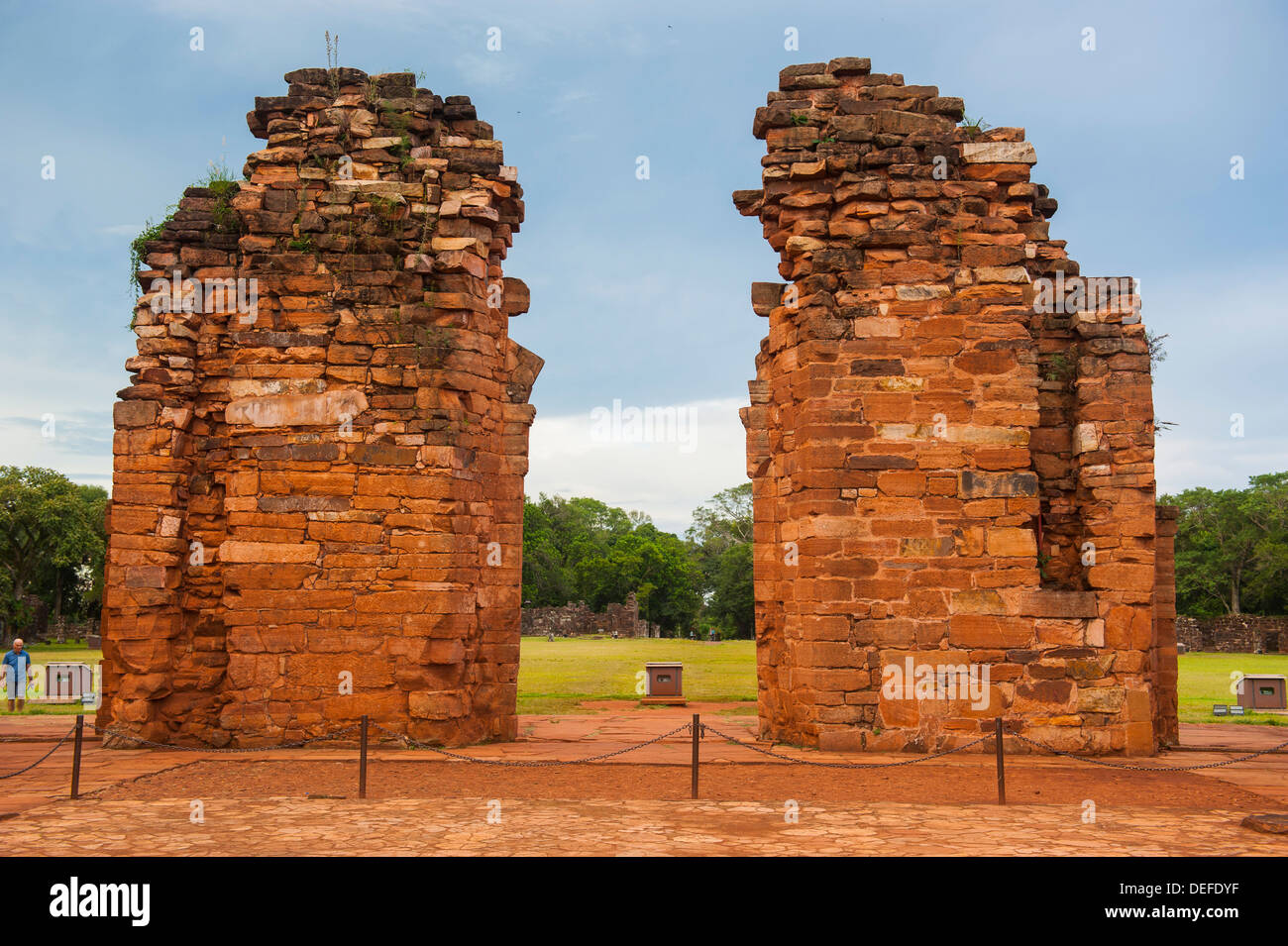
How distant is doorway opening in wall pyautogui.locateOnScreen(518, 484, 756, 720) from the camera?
28.9m

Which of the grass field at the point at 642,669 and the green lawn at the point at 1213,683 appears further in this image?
the grass field at the point at 642,669

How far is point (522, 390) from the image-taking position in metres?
11.5

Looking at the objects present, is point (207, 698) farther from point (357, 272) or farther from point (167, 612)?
point (357, 272)

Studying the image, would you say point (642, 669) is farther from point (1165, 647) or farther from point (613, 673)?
point (1165, 647)

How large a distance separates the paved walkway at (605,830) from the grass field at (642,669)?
320 inches

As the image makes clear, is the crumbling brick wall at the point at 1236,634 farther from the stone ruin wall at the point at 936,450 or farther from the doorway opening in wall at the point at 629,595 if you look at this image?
the stone ruin wall at the point at 936,450

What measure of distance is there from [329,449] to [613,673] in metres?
15.0

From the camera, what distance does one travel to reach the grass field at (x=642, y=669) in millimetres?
16656

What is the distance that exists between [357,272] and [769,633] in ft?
20.6

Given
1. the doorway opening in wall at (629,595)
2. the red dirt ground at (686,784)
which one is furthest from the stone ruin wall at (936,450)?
the doorway opening in wall at (629,595)

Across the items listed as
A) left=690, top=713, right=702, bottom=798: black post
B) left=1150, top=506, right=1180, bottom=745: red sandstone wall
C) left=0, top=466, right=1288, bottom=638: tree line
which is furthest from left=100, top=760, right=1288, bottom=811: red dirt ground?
left=0, top=466, right=1288, bottom=638: tree line

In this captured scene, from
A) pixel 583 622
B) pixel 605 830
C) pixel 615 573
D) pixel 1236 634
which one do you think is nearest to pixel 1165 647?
pixel 605 830

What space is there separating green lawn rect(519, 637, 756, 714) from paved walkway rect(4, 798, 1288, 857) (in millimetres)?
8234

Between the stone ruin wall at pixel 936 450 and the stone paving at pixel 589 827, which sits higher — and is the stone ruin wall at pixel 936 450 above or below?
above
